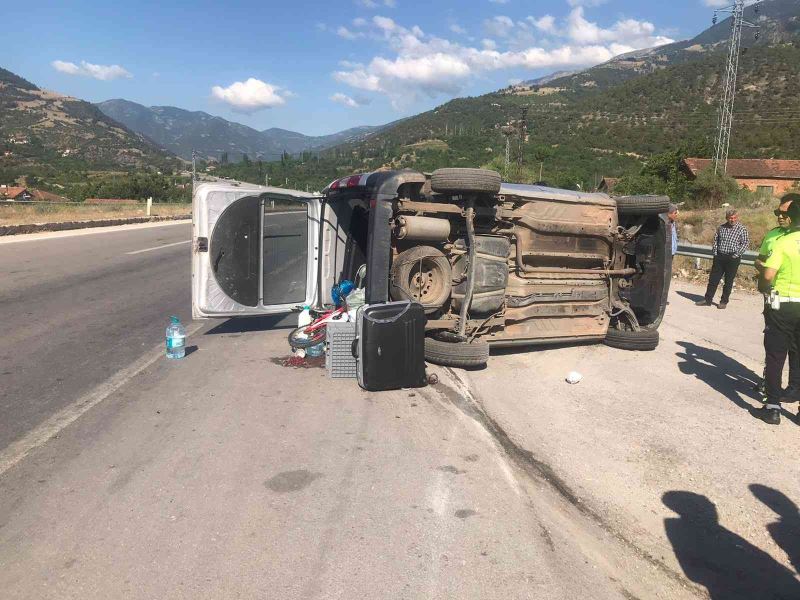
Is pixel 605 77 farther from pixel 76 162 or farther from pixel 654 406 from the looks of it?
pixel 654 406

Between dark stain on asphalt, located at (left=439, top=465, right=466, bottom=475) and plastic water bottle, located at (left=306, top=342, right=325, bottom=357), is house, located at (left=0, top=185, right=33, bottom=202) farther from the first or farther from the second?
dark stain on asphalt, located at (left=439, top=465, right=466, bottom=475)

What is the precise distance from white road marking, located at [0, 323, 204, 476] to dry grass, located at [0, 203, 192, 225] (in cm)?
1840

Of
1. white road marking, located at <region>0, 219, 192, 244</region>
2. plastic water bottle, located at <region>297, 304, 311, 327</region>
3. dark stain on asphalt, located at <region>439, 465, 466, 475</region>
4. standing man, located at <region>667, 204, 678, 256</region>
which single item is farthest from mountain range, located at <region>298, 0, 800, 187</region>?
dark stain on asphalt, located at <region>439, 465, 466, 475</region>

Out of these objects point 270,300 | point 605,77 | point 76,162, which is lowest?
point 270,300

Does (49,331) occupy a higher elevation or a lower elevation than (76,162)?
lower

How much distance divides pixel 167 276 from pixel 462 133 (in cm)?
8908

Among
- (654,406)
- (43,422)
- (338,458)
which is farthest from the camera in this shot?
(654,406)

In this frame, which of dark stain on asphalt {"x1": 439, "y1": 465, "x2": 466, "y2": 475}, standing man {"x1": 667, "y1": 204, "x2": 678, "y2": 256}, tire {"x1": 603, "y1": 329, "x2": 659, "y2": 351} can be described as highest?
standing man {"x1": 667, "y1": 204, "x2": 678, "y2": 256}

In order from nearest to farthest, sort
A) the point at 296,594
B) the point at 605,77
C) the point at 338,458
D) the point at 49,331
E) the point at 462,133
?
1. the point at 296,594
2. the point at 338,458
3. the point at 49,331
4. the point at 462,133
5. the point at 605,77

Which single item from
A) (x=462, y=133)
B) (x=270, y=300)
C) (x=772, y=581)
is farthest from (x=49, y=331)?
(x=462, y=133)

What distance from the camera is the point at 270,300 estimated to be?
7086mm

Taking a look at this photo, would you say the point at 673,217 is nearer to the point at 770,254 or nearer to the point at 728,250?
the point at 728,250

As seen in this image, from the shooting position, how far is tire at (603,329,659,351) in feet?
22.9

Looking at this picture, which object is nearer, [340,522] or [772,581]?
[772,581]
